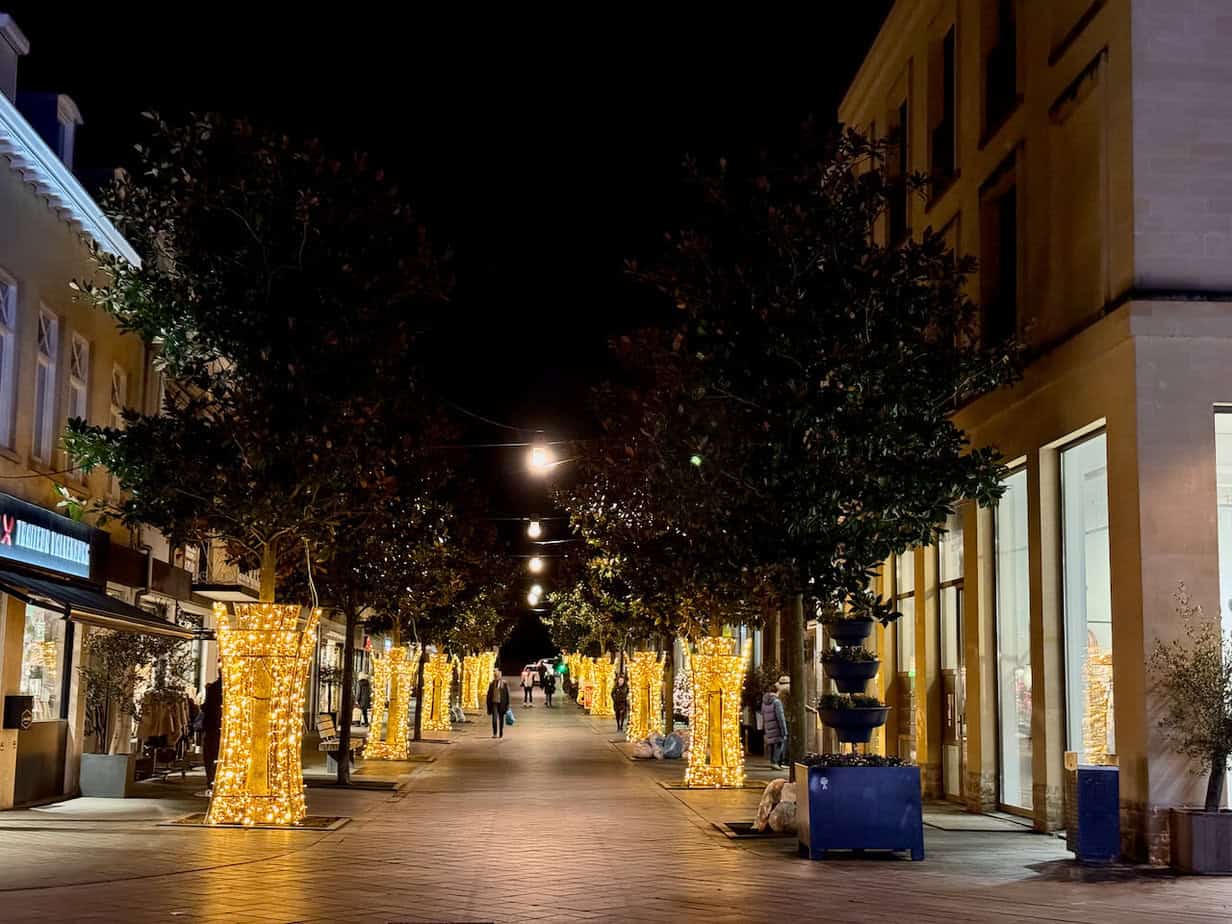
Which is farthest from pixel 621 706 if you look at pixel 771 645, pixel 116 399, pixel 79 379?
pixel 79 379

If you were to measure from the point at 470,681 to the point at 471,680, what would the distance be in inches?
22.2

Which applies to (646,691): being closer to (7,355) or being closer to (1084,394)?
(7,355)

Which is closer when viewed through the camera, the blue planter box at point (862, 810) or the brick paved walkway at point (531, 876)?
the brick paved walkway at point (531, 876)

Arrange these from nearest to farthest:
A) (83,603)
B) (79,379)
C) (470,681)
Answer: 1. (83,603)
2. (79,379)
3. (470,681)

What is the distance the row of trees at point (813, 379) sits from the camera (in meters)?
17.0

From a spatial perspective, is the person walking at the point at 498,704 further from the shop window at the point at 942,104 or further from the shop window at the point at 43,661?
the shop window at the point at 942,104

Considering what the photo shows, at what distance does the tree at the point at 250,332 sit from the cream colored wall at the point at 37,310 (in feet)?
4.84

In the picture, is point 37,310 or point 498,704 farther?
point 498,704

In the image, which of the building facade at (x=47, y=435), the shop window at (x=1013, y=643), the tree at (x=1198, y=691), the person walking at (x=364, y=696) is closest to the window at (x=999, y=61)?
the shop window at (x=1013, y=643)

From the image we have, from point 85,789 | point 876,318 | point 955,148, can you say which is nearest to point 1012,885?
point 876,318

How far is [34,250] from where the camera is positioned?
20828mm

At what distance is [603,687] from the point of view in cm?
6881

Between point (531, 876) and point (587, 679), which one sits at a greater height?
point (587, 679)

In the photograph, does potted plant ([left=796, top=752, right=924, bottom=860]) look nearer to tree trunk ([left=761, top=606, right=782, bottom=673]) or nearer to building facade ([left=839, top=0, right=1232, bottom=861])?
building facade ([left=839, top=0, right=1232, bottom=861])
